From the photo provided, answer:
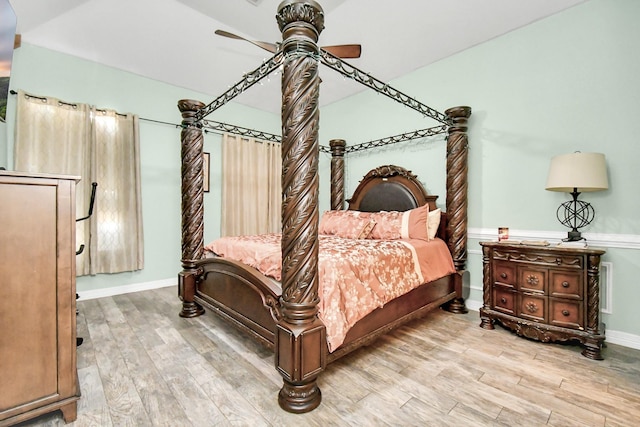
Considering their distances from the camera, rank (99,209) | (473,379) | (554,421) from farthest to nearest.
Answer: (99,209) → (473,379) → (554,421)

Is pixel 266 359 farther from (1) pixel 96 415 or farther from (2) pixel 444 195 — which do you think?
(2) pixel 444 195

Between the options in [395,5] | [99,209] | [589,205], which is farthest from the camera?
[99,209]

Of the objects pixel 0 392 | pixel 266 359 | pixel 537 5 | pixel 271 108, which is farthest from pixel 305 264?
pixel 271 108

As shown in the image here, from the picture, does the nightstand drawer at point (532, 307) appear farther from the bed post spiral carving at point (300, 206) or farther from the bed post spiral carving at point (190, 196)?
the bed post spiral carving at point (190, 196)

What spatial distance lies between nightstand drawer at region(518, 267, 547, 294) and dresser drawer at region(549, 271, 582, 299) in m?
0.05

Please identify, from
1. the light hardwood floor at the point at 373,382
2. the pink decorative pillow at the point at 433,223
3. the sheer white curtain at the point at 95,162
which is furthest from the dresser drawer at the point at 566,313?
the sheer white curtain at the point at 95,162

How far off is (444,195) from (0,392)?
3887 mm

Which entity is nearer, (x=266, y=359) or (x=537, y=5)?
(x=266, y=359)

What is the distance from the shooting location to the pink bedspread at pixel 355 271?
174cm

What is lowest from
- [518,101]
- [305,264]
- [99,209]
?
[305,264]

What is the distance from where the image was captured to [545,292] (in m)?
2.29

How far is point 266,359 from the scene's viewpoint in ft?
6.75

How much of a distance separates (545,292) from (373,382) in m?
1.67

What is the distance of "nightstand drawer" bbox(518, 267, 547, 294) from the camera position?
231 cm
